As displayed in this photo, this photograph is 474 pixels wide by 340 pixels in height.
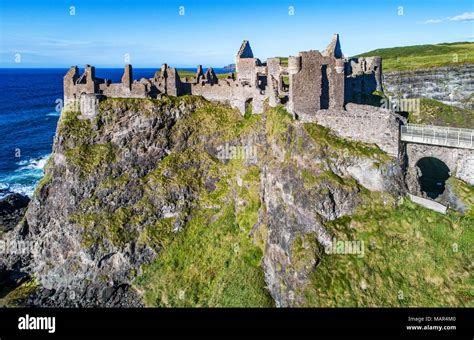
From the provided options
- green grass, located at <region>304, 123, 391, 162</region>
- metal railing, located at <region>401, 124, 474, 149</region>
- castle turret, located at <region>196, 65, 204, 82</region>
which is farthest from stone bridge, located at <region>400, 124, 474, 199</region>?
castle turret, located at <region>196, 65, 204, 82</region>

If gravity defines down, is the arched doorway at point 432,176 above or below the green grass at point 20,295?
above

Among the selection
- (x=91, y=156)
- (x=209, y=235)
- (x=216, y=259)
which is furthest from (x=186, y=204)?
(x=91, y=156)

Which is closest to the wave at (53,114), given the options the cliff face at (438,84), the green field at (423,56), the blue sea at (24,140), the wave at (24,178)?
the blue sea at (24,140)

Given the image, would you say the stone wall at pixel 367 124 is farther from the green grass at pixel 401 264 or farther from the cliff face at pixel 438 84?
the cliff face at pixel 438 84

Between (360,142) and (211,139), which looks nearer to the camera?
(360,142)

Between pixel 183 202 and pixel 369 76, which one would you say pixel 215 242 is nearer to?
pixel 183 202

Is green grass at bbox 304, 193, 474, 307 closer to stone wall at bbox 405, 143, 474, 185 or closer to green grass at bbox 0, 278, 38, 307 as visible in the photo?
stone wall at bbox 405, 143, 474, 185
